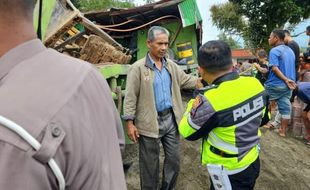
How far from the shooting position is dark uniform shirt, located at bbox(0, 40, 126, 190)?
76 centimetres

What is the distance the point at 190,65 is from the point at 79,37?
269 centimetres

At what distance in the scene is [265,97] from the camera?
2.71 metres

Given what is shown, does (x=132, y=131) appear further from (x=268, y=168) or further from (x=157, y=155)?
(x=268, y=168)

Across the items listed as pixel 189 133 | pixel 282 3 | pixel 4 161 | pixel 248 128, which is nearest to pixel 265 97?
pixel 248 128

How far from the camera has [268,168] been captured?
5168mm

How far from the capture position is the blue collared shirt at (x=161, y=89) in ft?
12.2

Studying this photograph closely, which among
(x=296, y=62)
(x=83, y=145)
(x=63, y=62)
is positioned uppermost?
(x=63, y=62)

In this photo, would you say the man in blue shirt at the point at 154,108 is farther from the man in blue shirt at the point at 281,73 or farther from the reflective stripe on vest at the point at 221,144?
the man in blue shirt at the point at 281,73

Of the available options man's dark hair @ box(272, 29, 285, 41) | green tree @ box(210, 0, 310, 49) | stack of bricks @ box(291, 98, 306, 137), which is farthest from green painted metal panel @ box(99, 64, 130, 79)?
green tree @ box(210, 0, 310, 49)

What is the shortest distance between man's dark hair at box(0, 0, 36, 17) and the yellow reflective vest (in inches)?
65.4

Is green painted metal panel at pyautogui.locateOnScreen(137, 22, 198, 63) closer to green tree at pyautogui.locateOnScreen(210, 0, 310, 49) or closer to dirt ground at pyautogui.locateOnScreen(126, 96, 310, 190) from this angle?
dirt ground at pyautogui.locateOnScreen(126, 96, 310, 190)

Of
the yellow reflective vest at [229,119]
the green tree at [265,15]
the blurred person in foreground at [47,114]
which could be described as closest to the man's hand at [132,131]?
the yellow reflective vest at [229,119]

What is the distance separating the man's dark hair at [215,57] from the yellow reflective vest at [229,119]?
0.07 metres

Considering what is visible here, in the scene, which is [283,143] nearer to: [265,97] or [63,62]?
[265,97]
